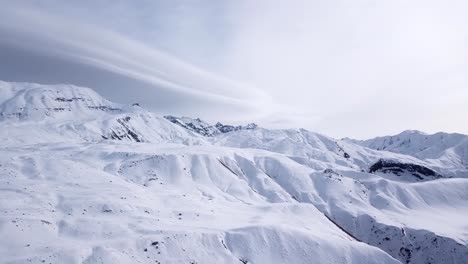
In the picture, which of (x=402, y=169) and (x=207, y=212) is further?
(x=402, y=169)

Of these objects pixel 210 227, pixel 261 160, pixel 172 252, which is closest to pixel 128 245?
pixel 172 252

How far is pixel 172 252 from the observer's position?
4097cm

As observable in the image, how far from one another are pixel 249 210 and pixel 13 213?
41869 millimetres

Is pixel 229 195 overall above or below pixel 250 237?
below

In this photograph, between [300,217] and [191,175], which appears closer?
[300,217]

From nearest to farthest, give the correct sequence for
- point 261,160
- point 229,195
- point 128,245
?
point 128,245
point 229,195
point 261,160

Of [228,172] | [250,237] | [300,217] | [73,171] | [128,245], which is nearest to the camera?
[128,245]

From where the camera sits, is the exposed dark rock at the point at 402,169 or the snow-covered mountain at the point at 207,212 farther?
the exposed dark rock at the point at 402,169

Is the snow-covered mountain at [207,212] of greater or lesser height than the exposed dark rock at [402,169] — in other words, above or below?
below

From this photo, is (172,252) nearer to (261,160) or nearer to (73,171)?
(73,171)

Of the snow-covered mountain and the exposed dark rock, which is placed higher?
the exposed dark rock

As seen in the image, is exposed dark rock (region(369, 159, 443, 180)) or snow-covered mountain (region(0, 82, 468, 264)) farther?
exposed dark rock (region(369, 159, 443, 180))

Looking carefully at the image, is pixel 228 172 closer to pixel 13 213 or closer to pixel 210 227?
pixel 210 227

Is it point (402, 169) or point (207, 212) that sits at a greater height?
point (402, 169)
